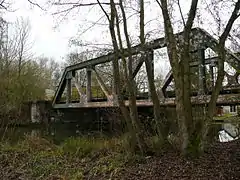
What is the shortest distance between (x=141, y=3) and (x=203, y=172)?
371cm

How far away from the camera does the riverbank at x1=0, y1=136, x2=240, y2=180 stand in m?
5.29

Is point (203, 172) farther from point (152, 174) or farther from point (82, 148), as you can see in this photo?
point (82, 148)

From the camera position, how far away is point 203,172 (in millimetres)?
5090

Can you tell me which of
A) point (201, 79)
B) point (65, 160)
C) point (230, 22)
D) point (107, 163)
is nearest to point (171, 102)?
point (201, 79)

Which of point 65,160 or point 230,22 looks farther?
point 65,160

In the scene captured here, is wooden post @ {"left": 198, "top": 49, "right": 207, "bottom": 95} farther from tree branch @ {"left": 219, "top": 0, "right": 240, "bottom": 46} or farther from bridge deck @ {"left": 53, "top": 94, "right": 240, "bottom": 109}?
tree branch @ {"left": 219, "top": 0, "right": 240, "bottom": 46}

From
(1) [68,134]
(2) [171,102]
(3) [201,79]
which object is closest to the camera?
(3) [201,79]

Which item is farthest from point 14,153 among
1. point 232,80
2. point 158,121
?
point 232,80

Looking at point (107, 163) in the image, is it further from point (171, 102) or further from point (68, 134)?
point (68, 134)

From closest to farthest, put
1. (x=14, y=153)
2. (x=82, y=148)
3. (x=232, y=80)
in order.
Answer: (x=232, y=80) → (x=82, y=148) → (x=14, y=153)

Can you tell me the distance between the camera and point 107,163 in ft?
20.9

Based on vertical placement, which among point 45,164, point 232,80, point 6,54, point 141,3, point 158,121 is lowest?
point 45,164

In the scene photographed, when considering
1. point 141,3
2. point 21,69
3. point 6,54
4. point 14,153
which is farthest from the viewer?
Answer: point 21,69

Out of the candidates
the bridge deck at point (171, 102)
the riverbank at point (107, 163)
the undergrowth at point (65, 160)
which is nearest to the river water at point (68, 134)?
the bridge deck at point (171, 102)
